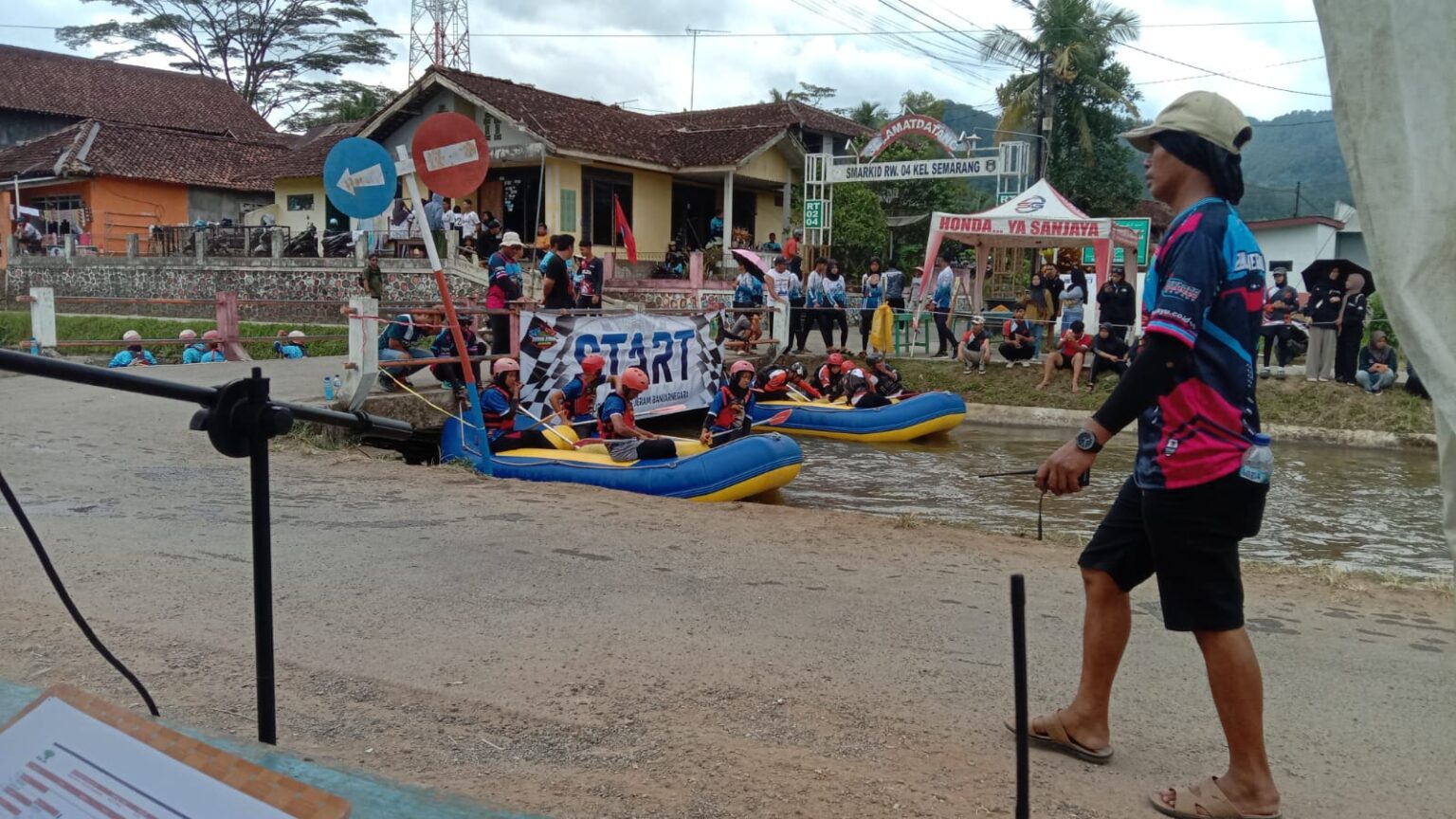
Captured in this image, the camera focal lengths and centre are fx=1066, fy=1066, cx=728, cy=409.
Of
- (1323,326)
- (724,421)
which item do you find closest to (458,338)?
(724,421)

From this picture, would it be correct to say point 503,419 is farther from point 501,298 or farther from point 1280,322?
point 1280,322

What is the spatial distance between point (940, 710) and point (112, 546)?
15.4 feet

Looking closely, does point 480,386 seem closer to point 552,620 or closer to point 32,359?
point 552,620

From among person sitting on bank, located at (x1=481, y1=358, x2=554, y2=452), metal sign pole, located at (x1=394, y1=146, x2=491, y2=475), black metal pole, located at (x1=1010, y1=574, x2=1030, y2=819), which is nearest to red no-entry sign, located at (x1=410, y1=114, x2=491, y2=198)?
metal sign pole, located at (x1=394, y1=146, x2=491, y2=475)

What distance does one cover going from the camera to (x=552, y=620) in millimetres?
5012

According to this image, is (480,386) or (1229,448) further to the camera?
(480,386)

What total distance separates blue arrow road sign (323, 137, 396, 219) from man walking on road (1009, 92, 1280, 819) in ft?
20.9

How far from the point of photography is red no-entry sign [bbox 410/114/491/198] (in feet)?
28.3

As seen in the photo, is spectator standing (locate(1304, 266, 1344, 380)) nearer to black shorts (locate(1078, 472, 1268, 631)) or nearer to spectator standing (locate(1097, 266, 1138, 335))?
spectator standing (locate(1097, 266, 1138, 335))

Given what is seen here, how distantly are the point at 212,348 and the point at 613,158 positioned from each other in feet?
42.4

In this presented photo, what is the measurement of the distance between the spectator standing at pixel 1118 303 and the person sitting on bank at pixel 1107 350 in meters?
0.10

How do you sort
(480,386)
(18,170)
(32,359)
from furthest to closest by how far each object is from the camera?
Result: (18,170)
(480,386)
(32,359)

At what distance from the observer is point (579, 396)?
1172 cm

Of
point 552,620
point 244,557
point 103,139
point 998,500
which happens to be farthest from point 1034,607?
point 103,139
